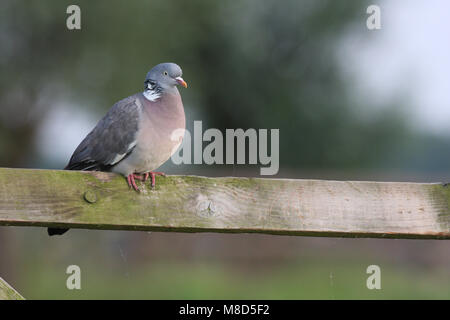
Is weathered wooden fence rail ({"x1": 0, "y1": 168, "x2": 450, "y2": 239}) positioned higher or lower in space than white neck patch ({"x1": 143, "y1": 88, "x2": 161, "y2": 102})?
lower

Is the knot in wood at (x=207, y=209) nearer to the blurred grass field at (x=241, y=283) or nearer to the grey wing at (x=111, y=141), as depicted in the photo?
the grey wing at (x=111, y=141)

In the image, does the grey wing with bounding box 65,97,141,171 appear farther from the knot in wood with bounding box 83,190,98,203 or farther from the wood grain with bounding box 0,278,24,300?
the wood grain with bounding box 0,278,24,300

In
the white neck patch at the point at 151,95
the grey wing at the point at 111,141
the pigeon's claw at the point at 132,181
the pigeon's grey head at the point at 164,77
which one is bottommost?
the pigeon's claw at the point at 132,181

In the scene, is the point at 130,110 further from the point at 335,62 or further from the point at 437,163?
the point at 437,163

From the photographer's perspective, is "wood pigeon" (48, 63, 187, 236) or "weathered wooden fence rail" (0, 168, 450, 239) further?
"wood pigeon" (48, 63, 187, 236)

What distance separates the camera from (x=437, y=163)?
29.8 meters

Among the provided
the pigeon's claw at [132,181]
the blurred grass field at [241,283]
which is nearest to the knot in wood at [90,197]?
the pigeon's claw at [132,181]

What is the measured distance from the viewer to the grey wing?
3434 millimetres

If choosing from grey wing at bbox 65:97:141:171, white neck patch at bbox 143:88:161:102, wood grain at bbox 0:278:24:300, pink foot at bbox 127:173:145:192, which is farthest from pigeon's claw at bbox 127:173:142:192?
white neck patch at bbox 143:88:161:102

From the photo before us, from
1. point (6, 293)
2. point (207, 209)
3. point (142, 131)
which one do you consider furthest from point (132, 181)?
point (142, 131)

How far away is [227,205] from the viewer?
2.38 m

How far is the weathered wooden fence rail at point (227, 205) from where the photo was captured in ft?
7.45

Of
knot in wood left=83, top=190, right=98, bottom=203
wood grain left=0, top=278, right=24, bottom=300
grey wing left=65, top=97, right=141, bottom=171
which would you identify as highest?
grey wing left=65, top=97, right=141, bottom=171

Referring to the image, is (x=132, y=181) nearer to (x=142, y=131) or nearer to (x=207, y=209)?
(x=207, y=209)
